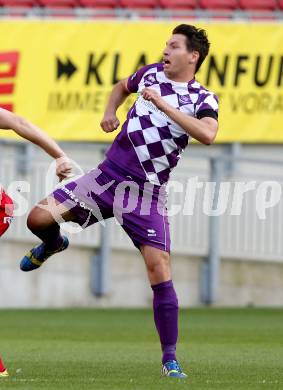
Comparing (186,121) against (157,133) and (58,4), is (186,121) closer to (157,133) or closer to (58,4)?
(157,133)

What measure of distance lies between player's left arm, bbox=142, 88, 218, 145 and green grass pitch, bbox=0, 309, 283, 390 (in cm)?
154

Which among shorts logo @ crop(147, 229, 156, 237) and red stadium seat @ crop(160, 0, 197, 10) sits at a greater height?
red stadium seat @ crop(160, 0, 197, 10)

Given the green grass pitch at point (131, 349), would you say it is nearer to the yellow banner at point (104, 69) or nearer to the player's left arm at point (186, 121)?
the player's left arm at point (186, 121)

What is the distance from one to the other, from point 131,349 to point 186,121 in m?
3.44

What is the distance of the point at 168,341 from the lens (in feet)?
27.1

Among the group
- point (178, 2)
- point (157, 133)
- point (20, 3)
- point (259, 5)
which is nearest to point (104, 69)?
point (178, 2)

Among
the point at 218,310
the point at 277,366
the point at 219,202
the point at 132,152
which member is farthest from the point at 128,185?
the point at 219,202

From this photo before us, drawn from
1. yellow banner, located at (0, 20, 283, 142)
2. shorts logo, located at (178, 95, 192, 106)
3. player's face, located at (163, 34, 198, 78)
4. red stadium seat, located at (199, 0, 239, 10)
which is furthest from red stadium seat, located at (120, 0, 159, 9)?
shorts logo, located at (178, 95, 192, 106)

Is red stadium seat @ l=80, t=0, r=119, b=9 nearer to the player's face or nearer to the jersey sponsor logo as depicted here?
the jersey sponsor logo

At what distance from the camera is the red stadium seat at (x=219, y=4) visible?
18531 mm

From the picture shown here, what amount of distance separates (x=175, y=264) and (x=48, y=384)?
33.8 feet

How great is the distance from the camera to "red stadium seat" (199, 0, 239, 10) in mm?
18531

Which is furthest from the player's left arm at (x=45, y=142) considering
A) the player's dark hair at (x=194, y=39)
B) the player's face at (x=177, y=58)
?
the player's dark hair at (x=194, y=39)

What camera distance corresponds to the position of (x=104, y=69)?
721 inches
